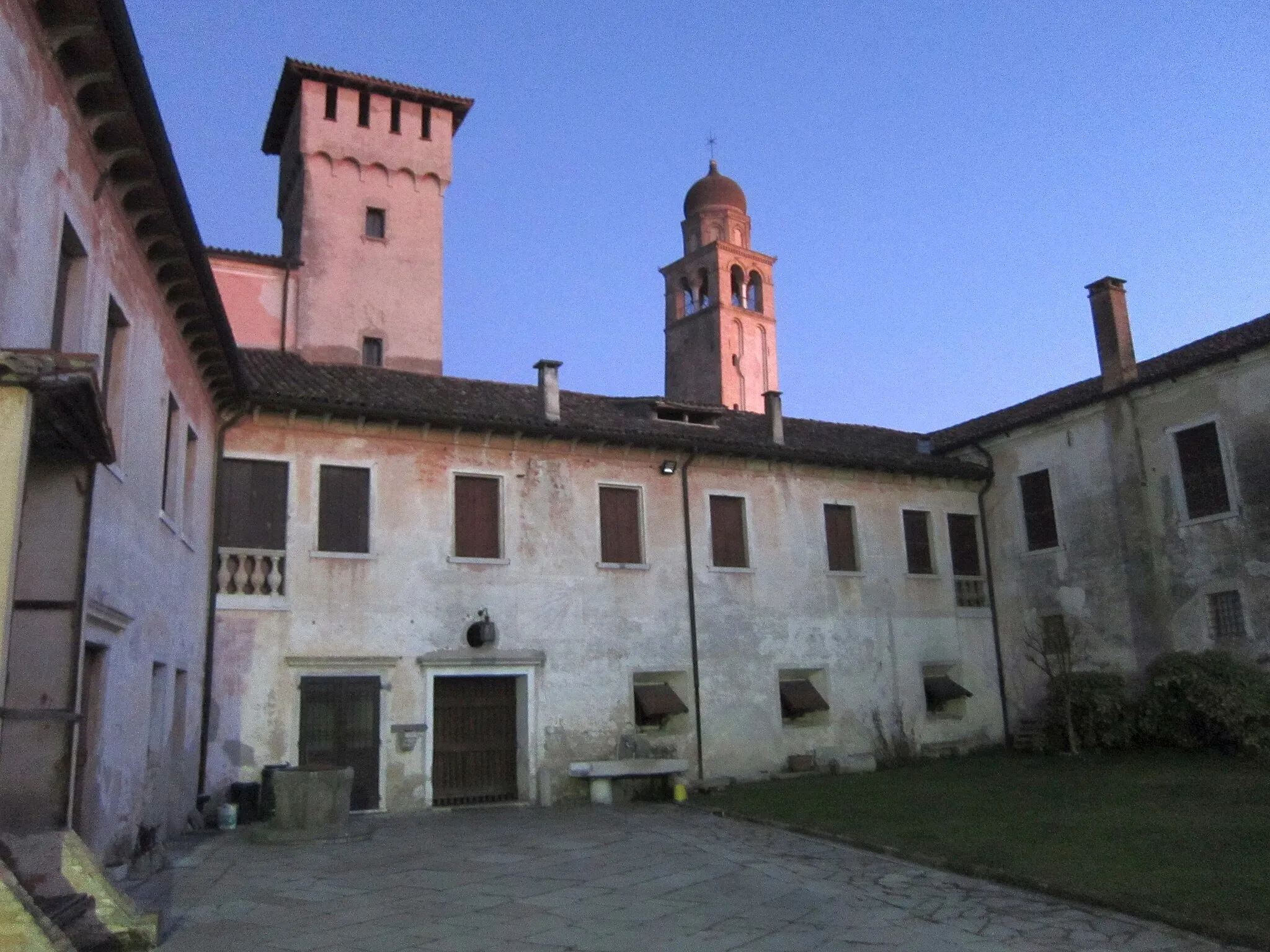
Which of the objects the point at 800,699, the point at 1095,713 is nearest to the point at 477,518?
the point at 800,699

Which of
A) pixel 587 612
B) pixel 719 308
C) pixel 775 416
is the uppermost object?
pixel 719 308

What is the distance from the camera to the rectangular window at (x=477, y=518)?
16.2m

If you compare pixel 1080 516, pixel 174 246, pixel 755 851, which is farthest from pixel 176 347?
pixel 1080 516

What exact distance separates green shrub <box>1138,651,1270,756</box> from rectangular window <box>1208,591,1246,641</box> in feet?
1.45

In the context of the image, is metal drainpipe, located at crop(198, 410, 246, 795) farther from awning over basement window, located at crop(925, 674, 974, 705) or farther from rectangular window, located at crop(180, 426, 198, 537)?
awning over basement window, located at crop(925, 674, 974, 705)

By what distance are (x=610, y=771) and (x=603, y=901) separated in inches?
286

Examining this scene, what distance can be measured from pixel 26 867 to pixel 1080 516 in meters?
18.0

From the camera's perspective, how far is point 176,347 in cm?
1165

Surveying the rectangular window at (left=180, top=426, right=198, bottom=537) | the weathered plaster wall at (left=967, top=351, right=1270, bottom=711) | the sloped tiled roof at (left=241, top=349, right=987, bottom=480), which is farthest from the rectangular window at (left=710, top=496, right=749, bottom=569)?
the rectangular window at (left=180, top=426, right=198, bottom=537)

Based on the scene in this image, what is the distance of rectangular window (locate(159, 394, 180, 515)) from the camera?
1149 centimetres

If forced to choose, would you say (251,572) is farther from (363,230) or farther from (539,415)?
(363,230)

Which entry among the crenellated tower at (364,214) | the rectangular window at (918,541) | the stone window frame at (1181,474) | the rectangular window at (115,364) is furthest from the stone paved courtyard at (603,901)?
the crenellated tower at (364,214)

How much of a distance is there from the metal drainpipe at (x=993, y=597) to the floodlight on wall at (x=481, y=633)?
10.7 m

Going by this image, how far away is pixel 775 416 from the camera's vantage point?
777 inches
